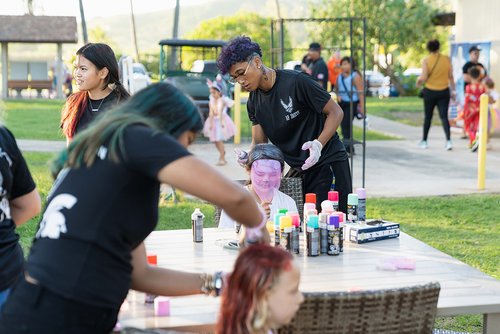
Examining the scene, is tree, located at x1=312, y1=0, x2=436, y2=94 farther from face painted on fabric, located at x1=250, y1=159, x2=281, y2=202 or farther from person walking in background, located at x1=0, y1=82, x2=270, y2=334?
person walking in background, located at x1=0, y1=82, x2=270, y2=334

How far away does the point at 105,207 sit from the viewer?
2666mm

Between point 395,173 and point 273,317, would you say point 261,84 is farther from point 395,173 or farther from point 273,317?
point 395,173

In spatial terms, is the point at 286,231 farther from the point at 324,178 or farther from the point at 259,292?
the point at 259,292

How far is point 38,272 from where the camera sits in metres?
2.70

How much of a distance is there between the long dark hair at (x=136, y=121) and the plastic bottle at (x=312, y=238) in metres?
1.61

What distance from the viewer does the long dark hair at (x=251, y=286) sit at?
2.65 metres

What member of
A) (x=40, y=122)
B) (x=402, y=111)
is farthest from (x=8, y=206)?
(x=402, y=111)

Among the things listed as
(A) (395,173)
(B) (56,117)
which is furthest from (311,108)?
(B) (56,117)

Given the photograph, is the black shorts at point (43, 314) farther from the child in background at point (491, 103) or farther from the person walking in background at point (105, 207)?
the child in background at point (491, 103)

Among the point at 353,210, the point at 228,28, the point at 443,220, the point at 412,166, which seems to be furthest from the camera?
the point at 228,28

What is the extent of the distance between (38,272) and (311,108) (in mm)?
3330

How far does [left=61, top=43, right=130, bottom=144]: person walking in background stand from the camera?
5.47 m

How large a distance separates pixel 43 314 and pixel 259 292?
0.68 metres

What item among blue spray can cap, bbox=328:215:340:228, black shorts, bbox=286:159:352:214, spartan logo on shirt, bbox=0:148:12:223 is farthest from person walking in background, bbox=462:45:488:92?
spartan logo on shirt, bbox=0:148:12:223
